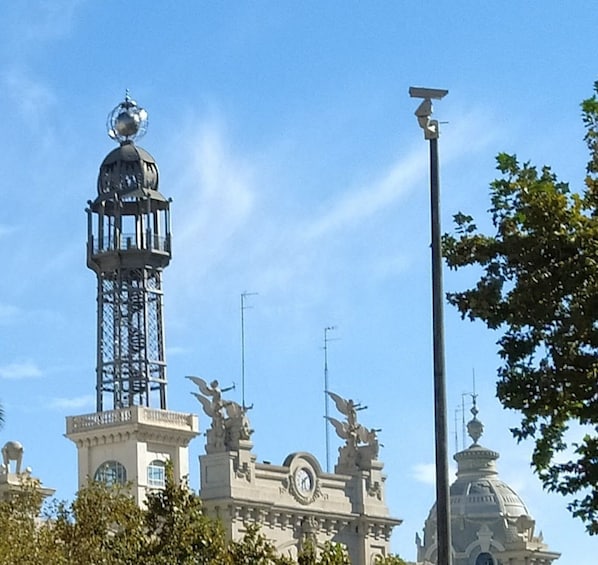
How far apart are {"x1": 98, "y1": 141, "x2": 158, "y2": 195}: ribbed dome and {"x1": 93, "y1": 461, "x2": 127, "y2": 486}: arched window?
1661 cm

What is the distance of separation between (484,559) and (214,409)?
130ft

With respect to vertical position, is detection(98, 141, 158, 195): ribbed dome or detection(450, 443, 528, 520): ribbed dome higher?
detection(98, 141, 158, 195): ribbed dome

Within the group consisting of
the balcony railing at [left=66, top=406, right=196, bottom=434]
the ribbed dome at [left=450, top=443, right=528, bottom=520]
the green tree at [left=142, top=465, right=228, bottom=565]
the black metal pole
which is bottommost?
the black metal pole

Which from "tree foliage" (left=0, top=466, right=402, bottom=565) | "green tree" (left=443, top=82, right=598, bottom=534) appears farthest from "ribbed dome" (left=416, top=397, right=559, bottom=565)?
"green tree" (left=443, top=82, right=598, bottom=534)

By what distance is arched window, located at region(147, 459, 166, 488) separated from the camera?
97.3 m

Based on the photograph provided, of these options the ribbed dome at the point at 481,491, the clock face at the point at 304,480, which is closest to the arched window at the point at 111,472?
the clock face at the point at 304,480

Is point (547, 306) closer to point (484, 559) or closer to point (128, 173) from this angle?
point (128, 173)

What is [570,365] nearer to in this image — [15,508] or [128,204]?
[15,508]

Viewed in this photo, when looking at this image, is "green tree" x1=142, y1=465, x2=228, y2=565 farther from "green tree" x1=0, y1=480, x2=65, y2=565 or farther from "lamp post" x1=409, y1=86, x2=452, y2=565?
"lamp post" x1=409, y1=86, x2=452, y2=565

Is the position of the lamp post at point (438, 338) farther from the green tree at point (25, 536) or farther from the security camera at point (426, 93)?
the green tree at point (25, 536)

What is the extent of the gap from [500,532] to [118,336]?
3728 centimetres

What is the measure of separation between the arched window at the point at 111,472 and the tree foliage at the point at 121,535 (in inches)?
1729

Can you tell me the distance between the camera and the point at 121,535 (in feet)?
168

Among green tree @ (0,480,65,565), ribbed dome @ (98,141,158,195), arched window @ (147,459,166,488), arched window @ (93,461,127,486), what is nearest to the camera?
green tree @ (0,480,65,565)
